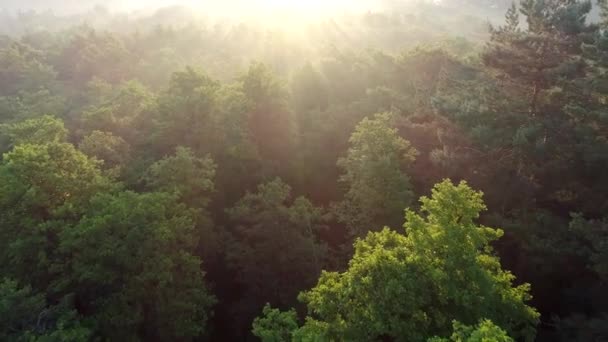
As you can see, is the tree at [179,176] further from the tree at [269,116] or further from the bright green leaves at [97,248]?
the tree at [269,116]

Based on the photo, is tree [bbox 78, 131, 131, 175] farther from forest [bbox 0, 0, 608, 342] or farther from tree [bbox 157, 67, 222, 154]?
tree [bbox 157, 67, 222, 154]

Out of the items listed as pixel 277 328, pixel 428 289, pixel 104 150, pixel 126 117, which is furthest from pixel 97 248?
pixel 126 117

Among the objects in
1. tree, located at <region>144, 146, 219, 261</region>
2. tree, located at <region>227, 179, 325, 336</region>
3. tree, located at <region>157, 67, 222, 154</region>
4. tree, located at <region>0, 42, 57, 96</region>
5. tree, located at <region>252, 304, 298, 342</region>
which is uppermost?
tree, located at <region>0, 42, 57, 96</region>

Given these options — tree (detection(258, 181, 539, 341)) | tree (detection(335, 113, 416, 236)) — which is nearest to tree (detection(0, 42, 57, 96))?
tree (detection(335, 113, 416, 236))

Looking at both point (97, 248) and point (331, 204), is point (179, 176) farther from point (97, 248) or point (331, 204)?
A: point (331, 204)

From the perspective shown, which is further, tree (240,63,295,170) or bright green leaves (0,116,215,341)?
tree (240,63,295,170)

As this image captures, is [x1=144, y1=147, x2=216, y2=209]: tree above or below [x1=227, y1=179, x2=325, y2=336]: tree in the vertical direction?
above

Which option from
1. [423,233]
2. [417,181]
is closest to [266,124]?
[417,181]
